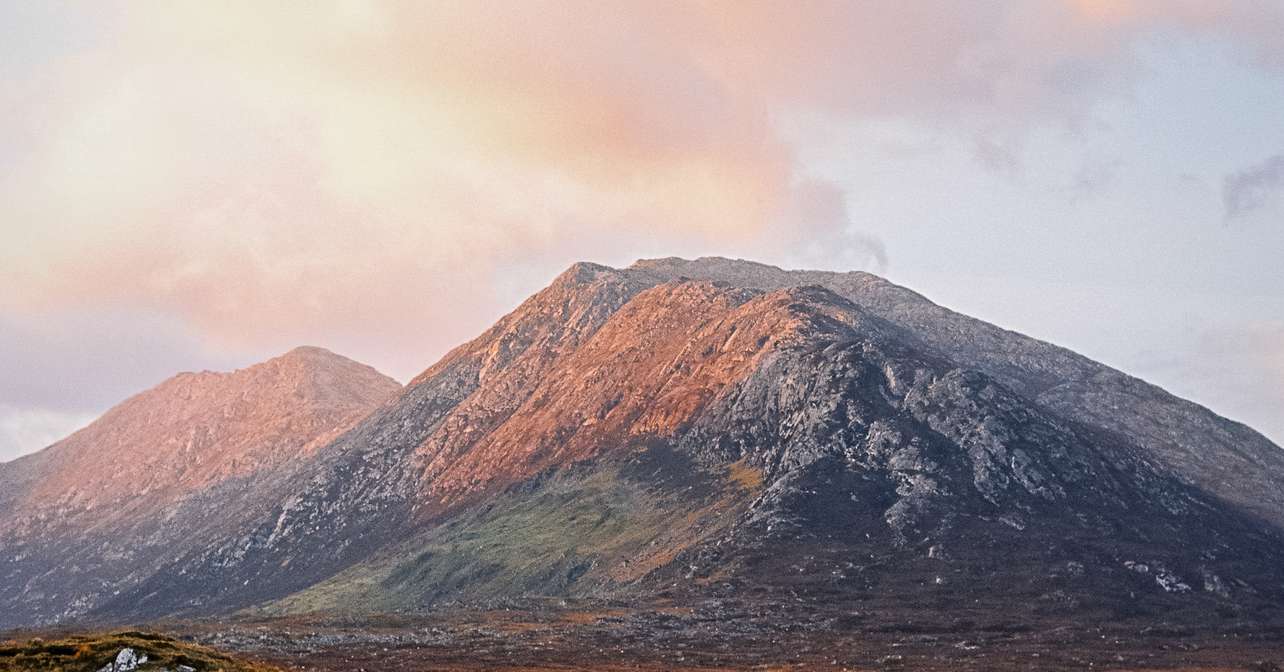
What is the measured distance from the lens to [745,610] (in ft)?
655

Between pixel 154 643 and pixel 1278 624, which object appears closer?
pixel 154 643

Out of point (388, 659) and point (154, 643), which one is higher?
point (154, 643)

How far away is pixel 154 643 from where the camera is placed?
68688mm

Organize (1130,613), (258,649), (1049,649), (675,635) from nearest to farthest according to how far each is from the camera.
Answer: (258,649) < (1049,649) < (675,635) < (1130,613)

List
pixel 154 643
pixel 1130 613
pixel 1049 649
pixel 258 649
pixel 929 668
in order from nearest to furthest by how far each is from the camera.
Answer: pixel 154 643, pixel 929 668, pixel 258 649, pixel 1049 649, pixel 1130 613

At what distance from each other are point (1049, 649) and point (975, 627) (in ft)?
68.7

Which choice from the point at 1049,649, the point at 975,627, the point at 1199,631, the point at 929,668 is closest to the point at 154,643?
the point at 929,668

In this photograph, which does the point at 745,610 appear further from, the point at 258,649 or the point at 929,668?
the point at 258,649

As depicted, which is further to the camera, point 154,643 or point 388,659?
point 388,659

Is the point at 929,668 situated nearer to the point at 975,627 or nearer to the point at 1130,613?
the point at 975,627

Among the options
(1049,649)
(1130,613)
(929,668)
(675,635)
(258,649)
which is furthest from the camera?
(1130,613)

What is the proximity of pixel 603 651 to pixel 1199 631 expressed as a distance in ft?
359

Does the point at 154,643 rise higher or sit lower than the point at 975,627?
higher

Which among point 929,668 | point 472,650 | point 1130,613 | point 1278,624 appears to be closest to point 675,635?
point 472,650
